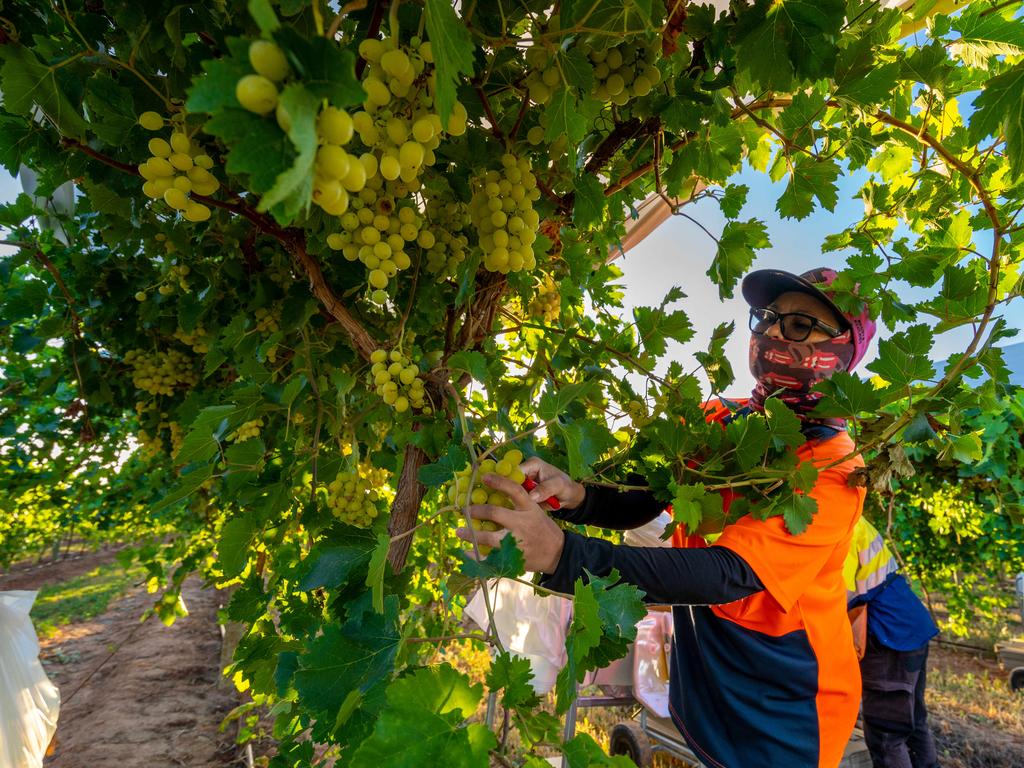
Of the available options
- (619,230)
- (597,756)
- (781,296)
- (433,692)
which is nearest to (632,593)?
(597,756)

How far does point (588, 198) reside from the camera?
1084 millimetres

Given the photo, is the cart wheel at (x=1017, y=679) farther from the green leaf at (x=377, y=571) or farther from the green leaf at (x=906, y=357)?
the green leaf at (x=377, y=571)

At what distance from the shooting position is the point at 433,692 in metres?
0.59

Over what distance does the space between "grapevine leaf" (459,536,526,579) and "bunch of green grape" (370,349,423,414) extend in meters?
0.38

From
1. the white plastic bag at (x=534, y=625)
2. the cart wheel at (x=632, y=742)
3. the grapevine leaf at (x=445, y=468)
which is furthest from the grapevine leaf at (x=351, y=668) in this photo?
the cart wheel at (x=632, y=742)

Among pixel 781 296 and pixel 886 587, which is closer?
pixel 781 296

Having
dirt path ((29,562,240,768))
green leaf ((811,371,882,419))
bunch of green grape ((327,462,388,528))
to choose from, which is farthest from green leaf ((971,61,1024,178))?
dirt path ((29,562,240,768))

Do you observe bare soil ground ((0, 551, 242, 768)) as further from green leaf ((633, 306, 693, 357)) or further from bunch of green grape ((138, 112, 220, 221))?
bunch of green grape ((138, 112, 220, 221))

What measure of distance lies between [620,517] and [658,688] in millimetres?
2655

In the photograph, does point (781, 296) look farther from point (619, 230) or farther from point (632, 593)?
point (632, 593)

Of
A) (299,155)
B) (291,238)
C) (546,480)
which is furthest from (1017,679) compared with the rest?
(299,155)

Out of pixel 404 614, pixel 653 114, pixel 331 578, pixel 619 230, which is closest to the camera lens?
pixel 331 578

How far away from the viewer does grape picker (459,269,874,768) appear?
1.19 m

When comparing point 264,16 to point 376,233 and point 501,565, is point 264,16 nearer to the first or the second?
point 376,233
